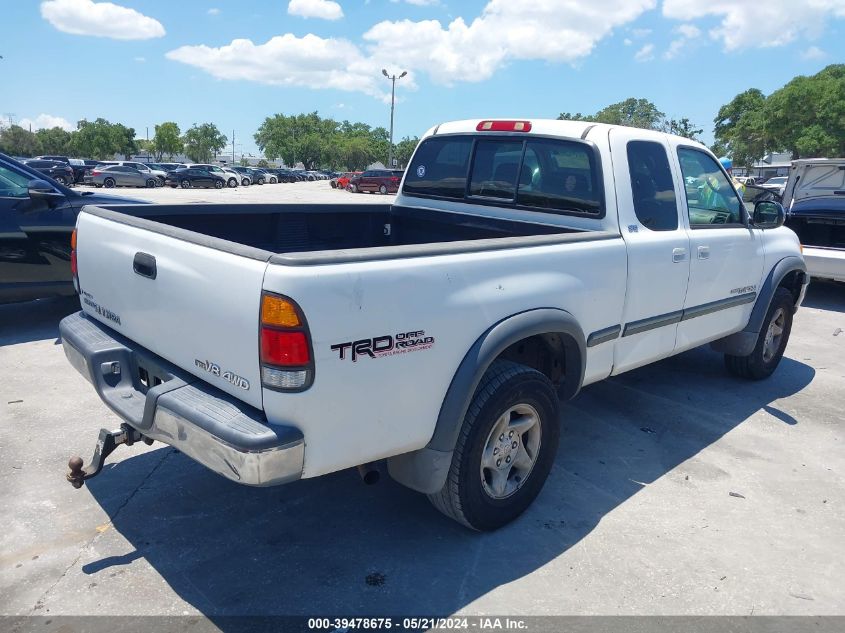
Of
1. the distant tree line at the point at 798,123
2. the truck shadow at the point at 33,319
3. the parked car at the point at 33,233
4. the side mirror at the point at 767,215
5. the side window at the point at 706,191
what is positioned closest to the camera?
the side window at the point at 706,191

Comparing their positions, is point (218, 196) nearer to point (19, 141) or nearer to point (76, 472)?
point (76, 472)

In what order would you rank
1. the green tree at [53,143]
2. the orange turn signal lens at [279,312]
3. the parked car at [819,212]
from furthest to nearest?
the green tree at [53,143], the parked car at [819,212], the orange turn signal lens at [279,312]

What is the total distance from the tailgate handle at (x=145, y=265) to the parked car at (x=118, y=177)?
38.9 meters

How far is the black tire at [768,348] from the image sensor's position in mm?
5438

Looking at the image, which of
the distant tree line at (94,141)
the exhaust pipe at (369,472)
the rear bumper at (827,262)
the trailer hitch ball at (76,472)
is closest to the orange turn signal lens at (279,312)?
the exhaust pipe at (369,472)

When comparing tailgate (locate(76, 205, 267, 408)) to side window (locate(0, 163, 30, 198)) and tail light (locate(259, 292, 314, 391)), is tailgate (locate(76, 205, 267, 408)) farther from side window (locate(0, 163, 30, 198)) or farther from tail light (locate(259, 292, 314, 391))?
side window (locate(0, 163, 30, 198))

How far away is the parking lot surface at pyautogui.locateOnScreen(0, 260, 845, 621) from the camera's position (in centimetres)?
277

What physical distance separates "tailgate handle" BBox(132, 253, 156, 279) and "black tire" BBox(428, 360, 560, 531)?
1517 mm

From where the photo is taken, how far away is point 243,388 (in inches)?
94.1

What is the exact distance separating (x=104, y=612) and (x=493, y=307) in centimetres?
203

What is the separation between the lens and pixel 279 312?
220 cm

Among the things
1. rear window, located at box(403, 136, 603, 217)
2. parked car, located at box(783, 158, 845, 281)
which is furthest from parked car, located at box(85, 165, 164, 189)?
rear window, located at box(403, 136, 603, 217)

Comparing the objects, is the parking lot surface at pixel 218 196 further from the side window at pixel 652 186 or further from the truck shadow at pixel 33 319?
the side window at pixel 652 186

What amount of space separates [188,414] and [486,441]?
1.33 metres
